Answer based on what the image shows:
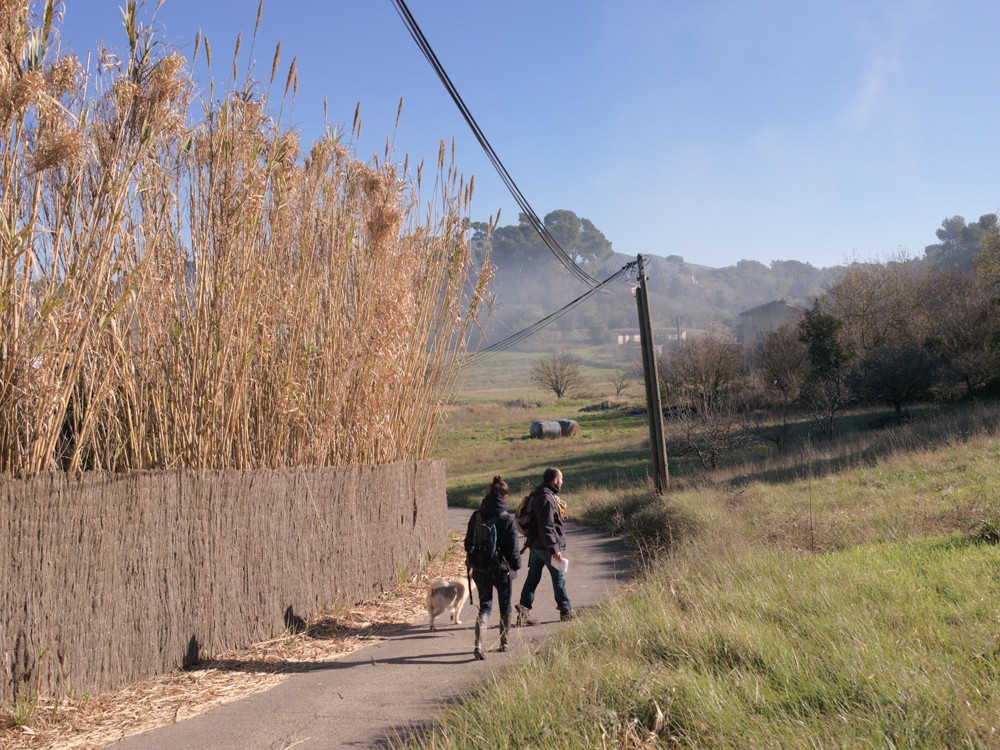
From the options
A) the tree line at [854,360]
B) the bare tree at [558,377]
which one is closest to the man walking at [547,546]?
the tree line at [854,360]

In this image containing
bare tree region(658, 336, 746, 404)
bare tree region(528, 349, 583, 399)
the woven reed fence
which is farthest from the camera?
bare tree region(528, 349, 583, 399)

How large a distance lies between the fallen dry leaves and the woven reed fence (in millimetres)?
146

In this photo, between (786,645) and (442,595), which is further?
(442,595)

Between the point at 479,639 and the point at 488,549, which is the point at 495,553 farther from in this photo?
the point at 479,639

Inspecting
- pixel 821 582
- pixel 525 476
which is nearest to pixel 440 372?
pixel 821 582

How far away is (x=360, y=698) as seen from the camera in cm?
619

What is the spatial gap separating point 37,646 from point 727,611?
16.4ft

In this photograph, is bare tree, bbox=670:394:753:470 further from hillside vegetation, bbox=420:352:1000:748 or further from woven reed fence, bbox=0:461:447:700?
woven reed fence, bbox=0:461:447:700

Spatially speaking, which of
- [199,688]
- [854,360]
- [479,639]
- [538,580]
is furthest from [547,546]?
[854,360]

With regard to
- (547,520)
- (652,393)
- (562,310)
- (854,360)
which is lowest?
(547,520)

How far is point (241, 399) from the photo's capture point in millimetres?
8102

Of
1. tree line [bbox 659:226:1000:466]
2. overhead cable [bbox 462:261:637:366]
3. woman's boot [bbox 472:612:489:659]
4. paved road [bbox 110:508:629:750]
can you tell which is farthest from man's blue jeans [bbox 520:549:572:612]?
tree line [bbox 659:226:1000:466]

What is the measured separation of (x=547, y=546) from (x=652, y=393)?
9.91 meters

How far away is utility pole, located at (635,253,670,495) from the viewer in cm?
1717
